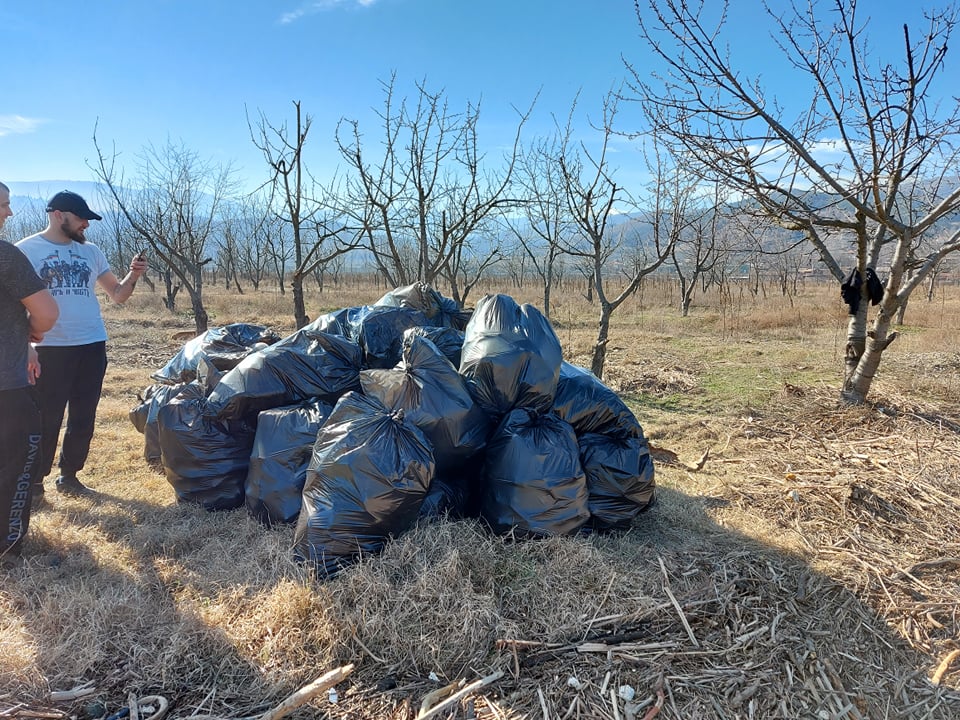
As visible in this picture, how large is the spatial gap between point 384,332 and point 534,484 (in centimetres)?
147

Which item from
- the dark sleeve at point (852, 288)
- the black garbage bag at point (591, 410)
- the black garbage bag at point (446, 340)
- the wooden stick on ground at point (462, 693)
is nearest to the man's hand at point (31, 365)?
the black garbage bag at point (446, 340)

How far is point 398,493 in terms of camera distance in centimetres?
222

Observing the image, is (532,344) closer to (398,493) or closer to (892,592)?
(398,493)

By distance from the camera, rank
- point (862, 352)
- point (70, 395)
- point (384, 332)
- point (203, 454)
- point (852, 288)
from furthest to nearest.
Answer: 1. point (862, 352)
2. point (852, 288)
3. point (384, 332)
4. point (70, 395)
5. point (203, 454)

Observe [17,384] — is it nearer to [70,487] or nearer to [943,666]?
[70,487]

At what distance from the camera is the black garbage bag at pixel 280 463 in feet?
8.55

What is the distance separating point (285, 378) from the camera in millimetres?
2887

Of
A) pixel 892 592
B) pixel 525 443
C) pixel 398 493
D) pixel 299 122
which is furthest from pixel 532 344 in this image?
pixel 299 122

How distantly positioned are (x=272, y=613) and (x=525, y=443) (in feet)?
4.02

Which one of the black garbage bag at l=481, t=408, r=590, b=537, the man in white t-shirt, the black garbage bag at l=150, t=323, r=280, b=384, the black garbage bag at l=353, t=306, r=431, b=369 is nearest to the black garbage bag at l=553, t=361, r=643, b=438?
the black garbage bag at l=481, t=408, r=590, b=537

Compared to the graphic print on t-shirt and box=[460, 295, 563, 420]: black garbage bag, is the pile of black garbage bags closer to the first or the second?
box=[460, 295, 563, 420]: black garbage bag

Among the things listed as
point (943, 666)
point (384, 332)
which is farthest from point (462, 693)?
point (384, 332)

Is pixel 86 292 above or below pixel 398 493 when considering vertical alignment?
above

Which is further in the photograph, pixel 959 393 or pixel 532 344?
pixel 959 393
